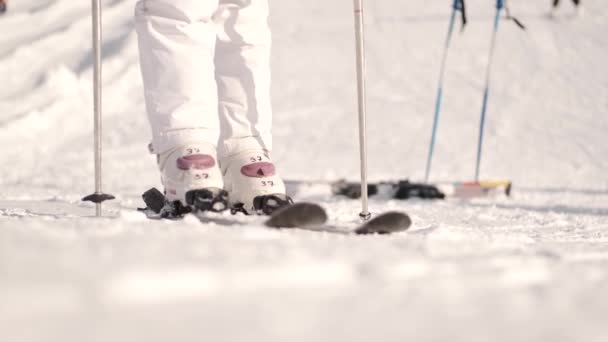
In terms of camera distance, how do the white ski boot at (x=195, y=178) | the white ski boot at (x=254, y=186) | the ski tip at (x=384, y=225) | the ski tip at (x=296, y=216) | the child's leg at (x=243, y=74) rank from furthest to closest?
the child's leg at (x=243, y=74) → the white ski boot at (x=254, y=186) → the white ski boot at (x=195, y=178) → the ski tip at (x=384, y=225) → the ski tip at (x=296, y=216)

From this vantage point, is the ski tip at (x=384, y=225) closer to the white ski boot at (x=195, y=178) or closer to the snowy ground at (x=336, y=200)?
the snowy ground at (x=336, y=200)

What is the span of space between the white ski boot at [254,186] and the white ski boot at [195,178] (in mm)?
138

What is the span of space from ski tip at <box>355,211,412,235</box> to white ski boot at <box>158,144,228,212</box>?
→ 0.47m

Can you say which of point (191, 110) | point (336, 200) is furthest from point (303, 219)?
point (336, 200)

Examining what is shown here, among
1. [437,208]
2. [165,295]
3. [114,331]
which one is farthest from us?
[437,208]

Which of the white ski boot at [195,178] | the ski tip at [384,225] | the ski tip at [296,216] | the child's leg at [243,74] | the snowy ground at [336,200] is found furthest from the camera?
the child's leg at [243,74]

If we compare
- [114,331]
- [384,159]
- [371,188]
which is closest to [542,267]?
[114,331]

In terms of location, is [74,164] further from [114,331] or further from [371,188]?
[114,331]

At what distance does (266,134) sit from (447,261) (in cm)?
148

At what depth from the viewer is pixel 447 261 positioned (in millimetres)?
1453

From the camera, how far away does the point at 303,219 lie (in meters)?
2.05

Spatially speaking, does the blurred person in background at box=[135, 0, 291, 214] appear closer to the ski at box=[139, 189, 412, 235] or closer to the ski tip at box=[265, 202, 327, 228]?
the ski at box=[139, 189, 412, 235]

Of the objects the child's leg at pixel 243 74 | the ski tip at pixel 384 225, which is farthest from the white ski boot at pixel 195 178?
the ski tip at pixel 384 225

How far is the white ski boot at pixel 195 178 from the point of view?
8.01 feet
